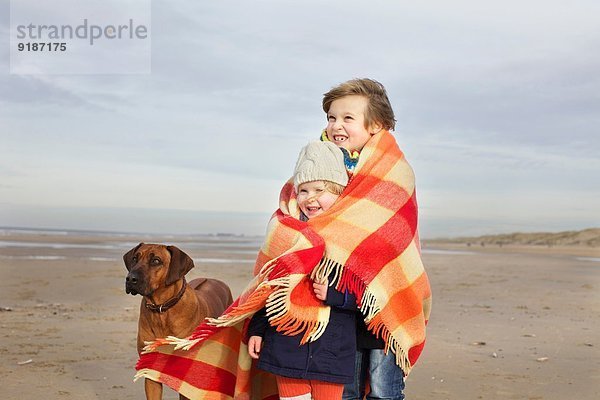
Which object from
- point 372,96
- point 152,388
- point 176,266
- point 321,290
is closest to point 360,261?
point 321,290

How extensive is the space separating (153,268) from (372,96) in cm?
204

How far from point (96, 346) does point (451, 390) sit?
12.7ft

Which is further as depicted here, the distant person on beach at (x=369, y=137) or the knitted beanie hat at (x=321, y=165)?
the distant person on beach at (x=369, y=137)

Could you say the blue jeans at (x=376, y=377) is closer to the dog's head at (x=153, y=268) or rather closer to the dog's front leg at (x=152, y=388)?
the dog's front leg at (x=152, y=388)

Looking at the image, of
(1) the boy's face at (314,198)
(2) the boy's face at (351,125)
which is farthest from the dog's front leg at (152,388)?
(2) the boy's face at (351,125)

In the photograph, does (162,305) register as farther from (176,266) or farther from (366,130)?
(366,130)

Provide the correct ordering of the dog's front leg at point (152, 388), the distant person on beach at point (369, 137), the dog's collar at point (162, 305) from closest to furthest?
1. the distant person on beach at point (369, 137)
2. the dog's front leg at point (152, 388)
3. the dog's collar at point (162, 305)

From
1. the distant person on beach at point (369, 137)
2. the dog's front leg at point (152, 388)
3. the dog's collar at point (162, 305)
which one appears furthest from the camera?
the dog's collar at point (162, 305)

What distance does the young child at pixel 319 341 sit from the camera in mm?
3602

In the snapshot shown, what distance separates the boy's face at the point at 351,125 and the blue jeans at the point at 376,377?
1093 mm

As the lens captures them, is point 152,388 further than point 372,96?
Yes

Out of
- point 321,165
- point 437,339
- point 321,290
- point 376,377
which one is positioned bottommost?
point 437,339

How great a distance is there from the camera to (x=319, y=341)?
11.9ft

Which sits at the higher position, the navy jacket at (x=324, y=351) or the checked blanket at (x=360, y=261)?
the checked blanket at (x=360, y=261)
